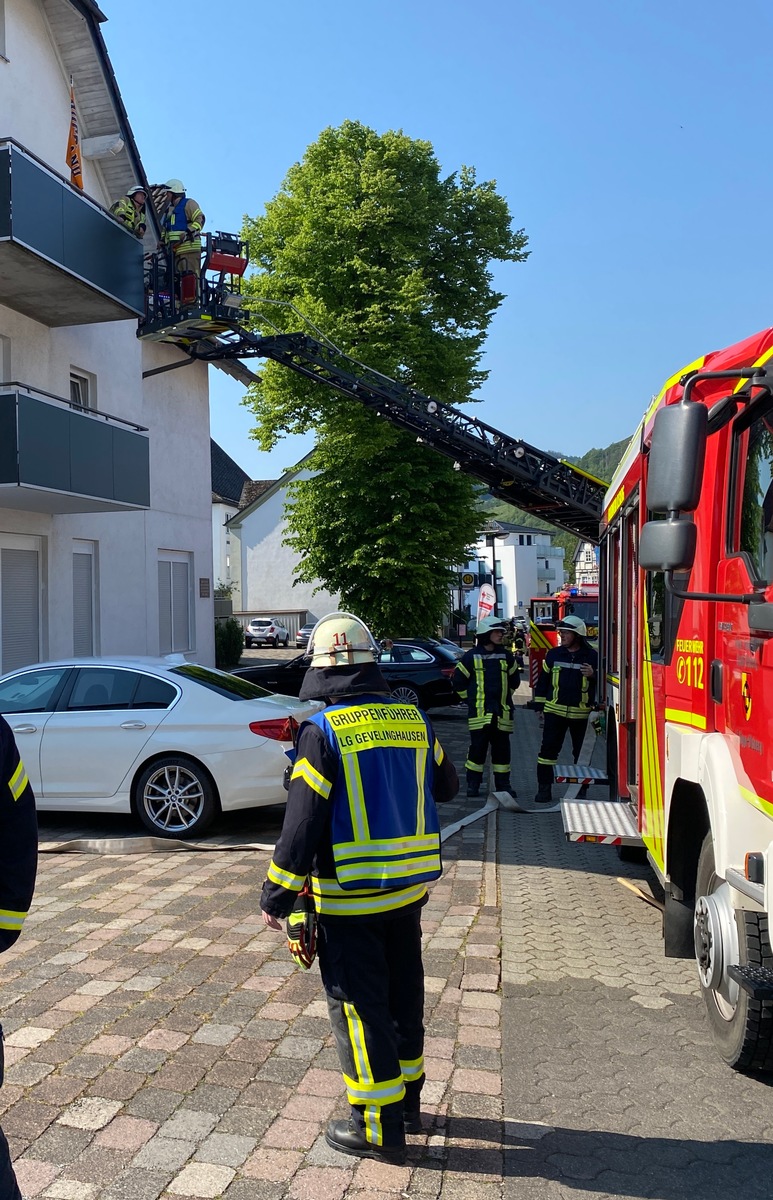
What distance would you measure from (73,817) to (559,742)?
4.70 metres

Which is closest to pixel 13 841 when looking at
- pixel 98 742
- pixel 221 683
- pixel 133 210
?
pixel 98 742

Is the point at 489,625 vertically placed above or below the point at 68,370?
below

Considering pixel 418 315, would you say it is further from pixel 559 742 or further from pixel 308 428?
pixel 559 742

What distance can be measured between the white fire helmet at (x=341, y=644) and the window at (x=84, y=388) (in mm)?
14812

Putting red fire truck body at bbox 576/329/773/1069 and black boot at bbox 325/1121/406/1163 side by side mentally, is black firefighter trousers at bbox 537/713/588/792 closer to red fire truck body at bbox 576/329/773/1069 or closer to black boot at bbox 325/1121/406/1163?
red fire truck body at bbox 576/329/773/1069

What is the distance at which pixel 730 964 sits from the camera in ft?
12.6

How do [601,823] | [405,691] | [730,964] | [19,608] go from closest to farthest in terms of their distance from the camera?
1. [730,964]
2. [601,823]
3. [19,608]
4. [405,691]

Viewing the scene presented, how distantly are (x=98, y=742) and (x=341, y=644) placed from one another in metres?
5.62

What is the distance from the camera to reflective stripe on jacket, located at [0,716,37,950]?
2578 mm

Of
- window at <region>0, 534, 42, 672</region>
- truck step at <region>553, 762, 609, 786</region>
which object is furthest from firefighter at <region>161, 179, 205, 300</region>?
truck step at <region>553, 762, 609, 786</region>

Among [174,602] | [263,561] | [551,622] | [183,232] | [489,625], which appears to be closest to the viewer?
[489,625]

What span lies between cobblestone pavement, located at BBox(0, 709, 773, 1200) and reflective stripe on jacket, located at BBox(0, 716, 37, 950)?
46.7 inches

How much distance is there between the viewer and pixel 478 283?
2636cm

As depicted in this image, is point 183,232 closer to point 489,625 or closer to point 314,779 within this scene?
point 489,625
